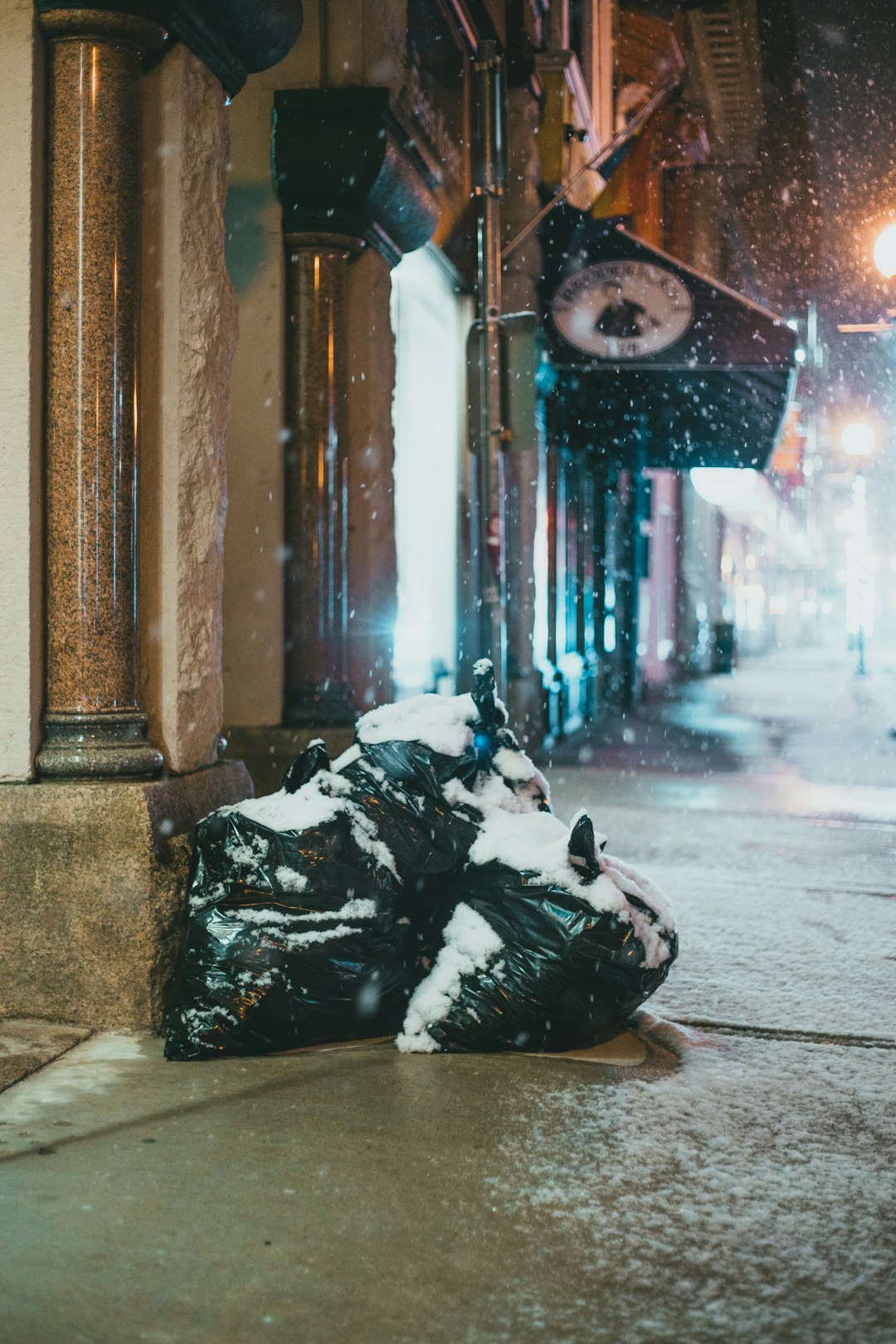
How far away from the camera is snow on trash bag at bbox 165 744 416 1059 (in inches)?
140

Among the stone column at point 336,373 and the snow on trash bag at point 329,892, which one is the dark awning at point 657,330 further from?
the snow on trash bag at point 329,892

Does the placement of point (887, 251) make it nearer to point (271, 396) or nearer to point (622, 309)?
point (622, 309)

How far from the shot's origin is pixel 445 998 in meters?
3.66

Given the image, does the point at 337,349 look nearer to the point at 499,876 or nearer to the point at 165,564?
the point at 165,564

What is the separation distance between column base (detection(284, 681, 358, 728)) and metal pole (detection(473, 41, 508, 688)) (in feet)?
5.24

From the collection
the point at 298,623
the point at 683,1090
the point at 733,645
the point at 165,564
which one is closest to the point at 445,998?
the point at 683,1090

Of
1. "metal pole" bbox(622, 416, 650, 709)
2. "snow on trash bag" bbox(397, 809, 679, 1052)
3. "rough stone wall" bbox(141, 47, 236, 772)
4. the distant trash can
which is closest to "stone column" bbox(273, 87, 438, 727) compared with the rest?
"rough stone wall" bbox(141, 47, 236, 772)

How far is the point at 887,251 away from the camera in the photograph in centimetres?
1227

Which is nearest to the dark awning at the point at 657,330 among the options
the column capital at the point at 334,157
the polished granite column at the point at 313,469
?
the column capital at the point at 334,157

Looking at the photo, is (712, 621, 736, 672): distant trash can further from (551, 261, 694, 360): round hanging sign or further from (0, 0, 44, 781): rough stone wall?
(0, 0, 44, 781): rough stone wall

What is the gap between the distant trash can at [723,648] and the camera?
29625mm

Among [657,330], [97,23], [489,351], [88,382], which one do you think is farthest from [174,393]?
[657,330]

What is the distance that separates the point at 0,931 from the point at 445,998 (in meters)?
1.34

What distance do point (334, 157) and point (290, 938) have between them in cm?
432
